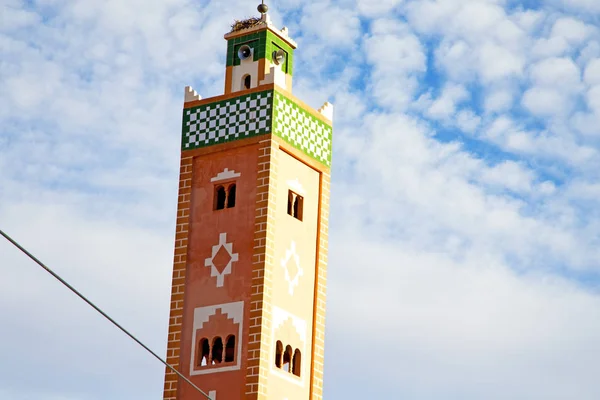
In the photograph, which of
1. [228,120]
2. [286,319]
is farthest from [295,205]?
[286,319]

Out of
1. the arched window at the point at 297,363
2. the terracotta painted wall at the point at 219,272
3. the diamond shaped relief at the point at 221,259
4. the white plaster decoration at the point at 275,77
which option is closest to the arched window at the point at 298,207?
the terracotta painted wall at the point at 219,272

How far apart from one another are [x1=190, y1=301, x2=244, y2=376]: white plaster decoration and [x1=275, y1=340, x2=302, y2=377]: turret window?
859 mm

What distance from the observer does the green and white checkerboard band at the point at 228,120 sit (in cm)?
2944

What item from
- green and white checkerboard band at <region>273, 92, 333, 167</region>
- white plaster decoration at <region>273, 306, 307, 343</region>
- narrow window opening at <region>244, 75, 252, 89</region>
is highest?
narrow window opening at <region>244, 75, 252, 89</region>

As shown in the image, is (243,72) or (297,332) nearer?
(297,332)

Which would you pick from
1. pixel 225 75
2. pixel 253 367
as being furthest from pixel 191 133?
pixel 253 367

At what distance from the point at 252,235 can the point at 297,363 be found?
2.82 meters

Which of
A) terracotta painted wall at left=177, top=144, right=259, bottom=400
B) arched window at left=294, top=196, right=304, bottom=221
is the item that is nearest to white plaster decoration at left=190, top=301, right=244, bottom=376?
terracotta painted wall at left=177, top=144, right=259, bottom=400

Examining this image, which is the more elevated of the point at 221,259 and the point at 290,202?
the point at 290,202

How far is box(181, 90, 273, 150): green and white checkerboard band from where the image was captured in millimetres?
29438

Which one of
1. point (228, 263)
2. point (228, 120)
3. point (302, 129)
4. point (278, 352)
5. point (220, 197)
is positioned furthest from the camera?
point (302, 129)

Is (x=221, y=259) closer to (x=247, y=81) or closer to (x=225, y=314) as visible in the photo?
(x=225, y=314)

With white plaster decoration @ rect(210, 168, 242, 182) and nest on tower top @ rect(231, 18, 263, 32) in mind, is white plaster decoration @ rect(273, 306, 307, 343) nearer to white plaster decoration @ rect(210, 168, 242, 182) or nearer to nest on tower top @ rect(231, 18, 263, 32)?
white plaster decoration @ rect(210, 168, 242, 182)

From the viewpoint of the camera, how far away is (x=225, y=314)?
2848cm
